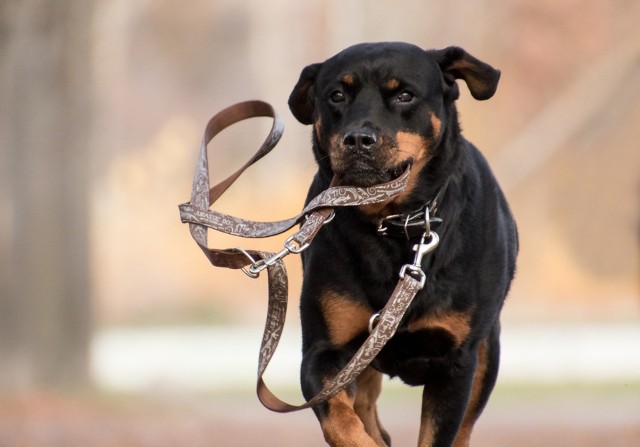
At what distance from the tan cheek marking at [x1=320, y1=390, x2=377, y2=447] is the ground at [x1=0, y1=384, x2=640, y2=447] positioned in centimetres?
417

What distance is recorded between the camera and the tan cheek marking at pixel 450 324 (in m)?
4.59

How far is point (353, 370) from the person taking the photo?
434 cm

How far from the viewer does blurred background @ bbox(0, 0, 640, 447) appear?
40.0ft

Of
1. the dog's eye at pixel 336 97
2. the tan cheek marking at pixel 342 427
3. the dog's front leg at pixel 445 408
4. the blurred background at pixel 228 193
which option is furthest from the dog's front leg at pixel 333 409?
the blurred background at pixel 228 193

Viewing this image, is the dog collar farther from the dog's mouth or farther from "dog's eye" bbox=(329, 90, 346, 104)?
"dog's eye" bbox=(329, 90, 346, 104)

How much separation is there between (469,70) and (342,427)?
140cm

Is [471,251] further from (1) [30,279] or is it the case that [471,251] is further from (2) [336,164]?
(1) [30,279]

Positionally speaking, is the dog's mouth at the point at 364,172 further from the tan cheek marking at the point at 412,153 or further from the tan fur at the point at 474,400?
the tan fur at the point at 474,400

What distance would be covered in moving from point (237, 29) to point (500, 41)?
3637mm

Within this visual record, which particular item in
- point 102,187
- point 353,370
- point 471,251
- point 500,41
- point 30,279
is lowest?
point 353,370

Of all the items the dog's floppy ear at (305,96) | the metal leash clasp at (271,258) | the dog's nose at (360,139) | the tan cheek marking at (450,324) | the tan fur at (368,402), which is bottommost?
the tan fur at (368,402)

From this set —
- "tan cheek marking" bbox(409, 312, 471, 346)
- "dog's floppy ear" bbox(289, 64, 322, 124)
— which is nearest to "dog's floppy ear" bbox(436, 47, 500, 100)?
"dog's floppy ear" bbox(289, 64, 322, 124)

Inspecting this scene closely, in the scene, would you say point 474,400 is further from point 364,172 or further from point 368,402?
point 364,172

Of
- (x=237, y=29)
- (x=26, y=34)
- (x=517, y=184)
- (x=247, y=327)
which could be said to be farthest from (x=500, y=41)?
(x=26, y=34)
